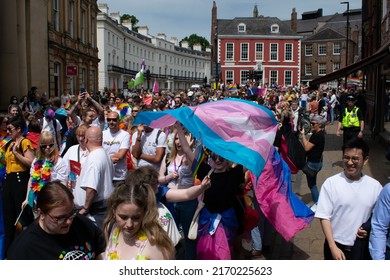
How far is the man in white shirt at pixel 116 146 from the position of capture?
5876mm

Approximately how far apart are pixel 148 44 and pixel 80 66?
164 feet

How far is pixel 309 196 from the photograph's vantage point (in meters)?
8.87

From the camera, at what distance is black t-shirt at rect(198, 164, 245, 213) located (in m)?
4.53

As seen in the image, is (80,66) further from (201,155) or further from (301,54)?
(301,54)

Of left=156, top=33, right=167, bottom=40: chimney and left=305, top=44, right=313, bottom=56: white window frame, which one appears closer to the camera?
left=305, top=44, right=313, bottom=56: white window frame

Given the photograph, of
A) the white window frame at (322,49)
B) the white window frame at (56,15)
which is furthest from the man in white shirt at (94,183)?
the white window frame at (322,49)

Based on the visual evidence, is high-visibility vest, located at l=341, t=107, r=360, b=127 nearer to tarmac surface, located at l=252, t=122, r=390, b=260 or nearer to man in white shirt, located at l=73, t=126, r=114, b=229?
tarmac surface, located at l=252, t=122, r=390, b=260

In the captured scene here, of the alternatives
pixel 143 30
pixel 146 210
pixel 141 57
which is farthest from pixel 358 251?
pixel 143 30

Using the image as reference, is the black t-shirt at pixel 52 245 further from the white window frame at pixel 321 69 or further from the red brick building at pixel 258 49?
the white window frame at pixel 321 69

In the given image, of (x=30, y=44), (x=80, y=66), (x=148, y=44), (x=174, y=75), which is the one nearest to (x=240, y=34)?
(x=148, y=44)

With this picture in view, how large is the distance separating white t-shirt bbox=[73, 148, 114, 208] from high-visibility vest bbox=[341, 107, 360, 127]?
312 inches

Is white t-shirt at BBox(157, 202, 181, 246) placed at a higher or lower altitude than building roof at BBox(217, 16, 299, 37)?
lower

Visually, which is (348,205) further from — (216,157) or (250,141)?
(216,157)

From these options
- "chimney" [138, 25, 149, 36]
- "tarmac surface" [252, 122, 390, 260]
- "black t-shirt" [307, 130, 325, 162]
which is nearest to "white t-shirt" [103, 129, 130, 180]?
"tarmac surface" [252, 122, 390, 260]
